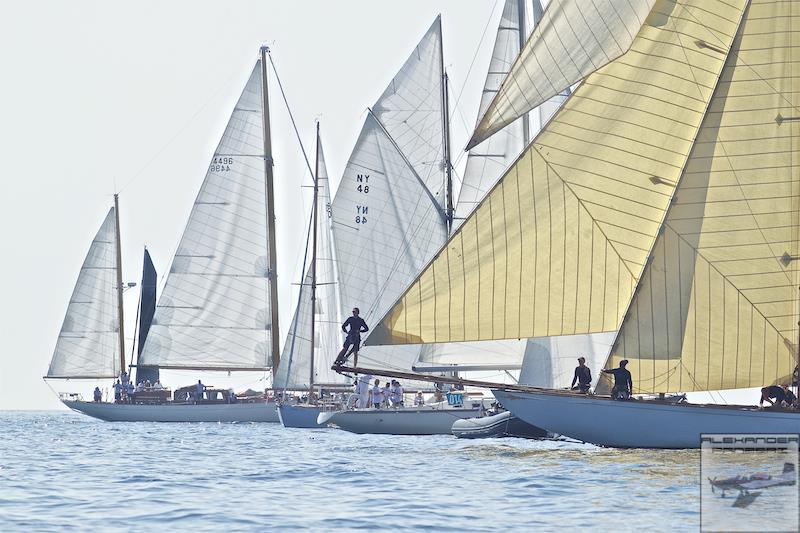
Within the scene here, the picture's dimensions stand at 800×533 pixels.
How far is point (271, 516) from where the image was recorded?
77.2 feet

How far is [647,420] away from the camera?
112ft

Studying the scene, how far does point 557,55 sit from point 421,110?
88.9 ft

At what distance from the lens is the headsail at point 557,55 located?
108 ft

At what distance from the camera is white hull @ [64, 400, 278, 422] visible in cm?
7212

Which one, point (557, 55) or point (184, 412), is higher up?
point (557, 55)

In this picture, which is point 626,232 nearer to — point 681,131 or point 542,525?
point 681,131

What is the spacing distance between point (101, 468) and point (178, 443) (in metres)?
12.9

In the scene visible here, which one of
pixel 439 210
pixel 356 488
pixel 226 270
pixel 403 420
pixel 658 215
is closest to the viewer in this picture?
pixel 356 488

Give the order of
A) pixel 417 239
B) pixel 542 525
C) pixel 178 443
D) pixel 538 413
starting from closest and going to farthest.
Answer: pixel 542 525, pixel 538 413, pixel 178 443, pixel 417 239

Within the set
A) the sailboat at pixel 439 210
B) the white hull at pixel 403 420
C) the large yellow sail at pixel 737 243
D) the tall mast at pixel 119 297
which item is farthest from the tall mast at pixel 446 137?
the tall mast at pixel 119 297

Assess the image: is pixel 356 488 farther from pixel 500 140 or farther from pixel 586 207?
pixel 500 140

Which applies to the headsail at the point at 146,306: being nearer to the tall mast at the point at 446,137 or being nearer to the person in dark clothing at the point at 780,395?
the tall mast at the point at 446,137

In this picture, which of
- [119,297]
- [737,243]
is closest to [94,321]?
[119,297]

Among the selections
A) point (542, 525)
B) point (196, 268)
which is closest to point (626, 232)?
point (542, 525)
